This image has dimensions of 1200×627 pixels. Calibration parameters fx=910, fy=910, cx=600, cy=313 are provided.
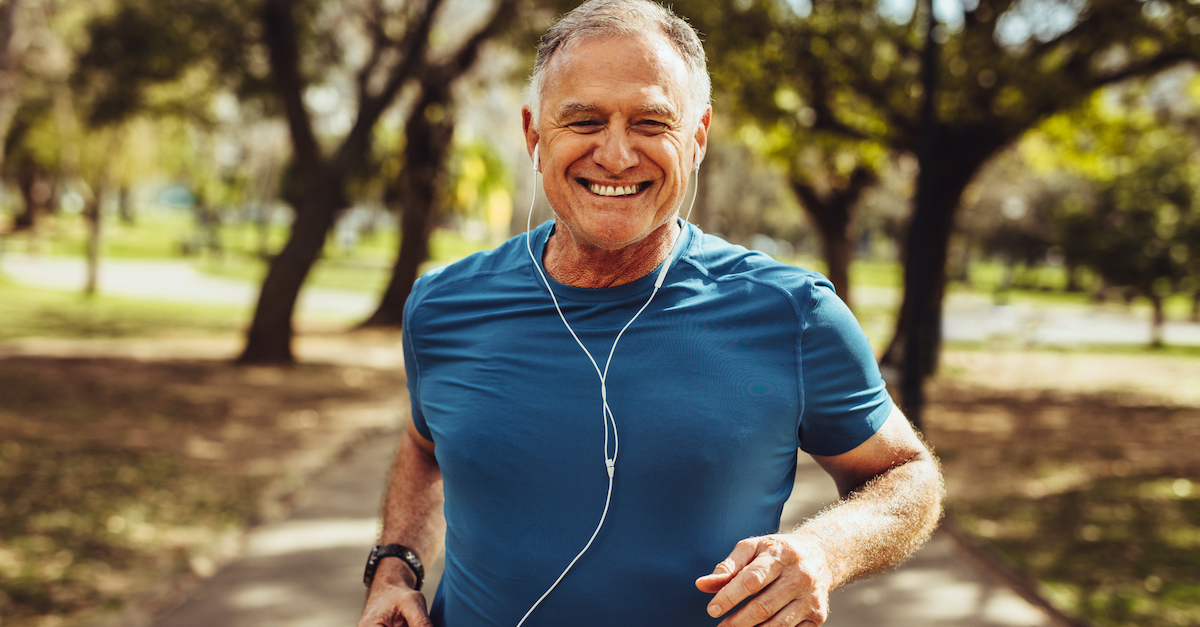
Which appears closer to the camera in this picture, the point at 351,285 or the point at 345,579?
the point at 345,579

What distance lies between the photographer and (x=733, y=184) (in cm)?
3928

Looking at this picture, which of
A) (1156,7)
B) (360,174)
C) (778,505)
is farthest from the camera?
(360,174)

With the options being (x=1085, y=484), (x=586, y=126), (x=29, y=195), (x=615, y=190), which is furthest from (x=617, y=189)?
(x=29, y=195)

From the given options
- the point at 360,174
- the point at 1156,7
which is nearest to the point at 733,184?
the point at 360,174

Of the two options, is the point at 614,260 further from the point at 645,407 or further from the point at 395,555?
the point at 395,555

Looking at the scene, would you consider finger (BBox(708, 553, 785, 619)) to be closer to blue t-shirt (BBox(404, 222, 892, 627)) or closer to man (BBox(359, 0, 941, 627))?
man (BBox(359, 0, 941, 627))

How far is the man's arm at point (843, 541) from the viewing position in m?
1.48

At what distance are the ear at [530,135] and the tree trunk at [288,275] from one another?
11.7m

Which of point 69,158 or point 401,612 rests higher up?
point 69,158

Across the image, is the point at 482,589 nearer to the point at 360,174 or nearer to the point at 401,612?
the point at 401,612

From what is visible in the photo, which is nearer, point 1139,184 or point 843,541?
point 843,541

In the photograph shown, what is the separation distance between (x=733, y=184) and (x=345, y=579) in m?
35.6

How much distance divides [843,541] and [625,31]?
3.31ft

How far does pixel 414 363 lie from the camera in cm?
198
